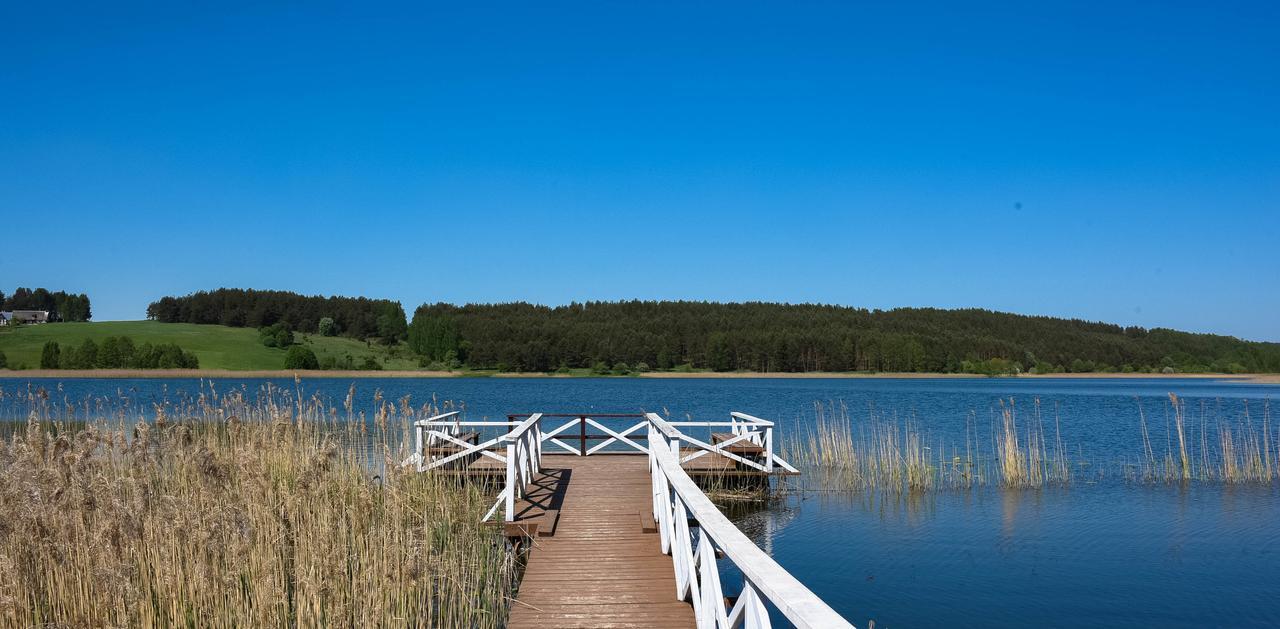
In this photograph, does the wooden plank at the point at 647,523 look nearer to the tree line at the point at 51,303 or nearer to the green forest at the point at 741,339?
the green forest at the point at 741,339

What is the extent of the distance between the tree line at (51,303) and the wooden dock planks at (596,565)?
480 ft

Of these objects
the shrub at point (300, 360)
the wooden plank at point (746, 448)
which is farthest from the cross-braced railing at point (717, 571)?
the shrub at point (300, 360)

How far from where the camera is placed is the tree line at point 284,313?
103m

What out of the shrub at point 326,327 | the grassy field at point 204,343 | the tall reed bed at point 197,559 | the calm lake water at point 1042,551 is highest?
the shrub at point 326,327

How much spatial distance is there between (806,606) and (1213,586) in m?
10.2

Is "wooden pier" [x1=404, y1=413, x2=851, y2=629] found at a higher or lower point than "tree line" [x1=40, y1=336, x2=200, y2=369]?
lower

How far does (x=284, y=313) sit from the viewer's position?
342 ft

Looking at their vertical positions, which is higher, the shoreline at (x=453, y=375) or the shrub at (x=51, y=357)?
the shrub at (x=51, y=357)

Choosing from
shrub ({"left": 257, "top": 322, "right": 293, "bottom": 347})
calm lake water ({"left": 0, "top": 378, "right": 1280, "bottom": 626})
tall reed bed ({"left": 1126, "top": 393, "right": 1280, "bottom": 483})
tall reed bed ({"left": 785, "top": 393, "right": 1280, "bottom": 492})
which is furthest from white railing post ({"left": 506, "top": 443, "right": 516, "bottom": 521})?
shrub ({"left": 257, "top": 322, "right": 293, "bottom": 347})

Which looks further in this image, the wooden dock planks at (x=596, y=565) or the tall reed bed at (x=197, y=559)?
the wooden dock planks at (x=596, y=565)

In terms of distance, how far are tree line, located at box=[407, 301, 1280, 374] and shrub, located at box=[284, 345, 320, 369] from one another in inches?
591

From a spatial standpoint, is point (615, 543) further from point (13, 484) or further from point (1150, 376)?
point (1150, 376)

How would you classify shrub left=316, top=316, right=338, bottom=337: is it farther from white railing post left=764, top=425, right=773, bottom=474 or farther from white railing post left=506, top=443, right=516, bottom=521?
white railing post left=506, top=443, right=516, bottom=521

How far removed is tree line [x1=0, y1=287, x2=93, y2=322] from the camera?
13212 centimetres
